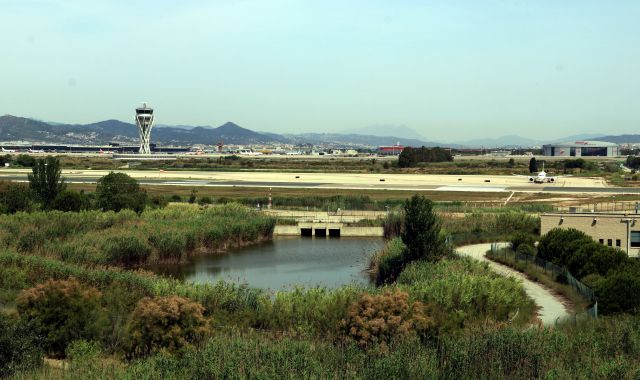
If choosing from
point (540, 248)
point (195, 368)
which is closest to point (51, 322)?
point (195, 368)

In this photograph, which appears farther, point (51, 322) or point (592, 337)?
point (51, 322)

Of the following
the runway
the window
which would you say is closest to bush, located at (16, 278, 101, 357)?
the window

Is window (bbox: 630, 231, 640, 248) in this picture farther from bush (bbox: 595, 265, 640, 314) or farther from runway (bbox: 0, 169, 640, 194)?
runway (bbox: 0, 169, 640, 194)

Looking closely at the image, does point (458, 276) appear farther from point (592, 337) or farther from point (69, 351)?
point (69, 351)

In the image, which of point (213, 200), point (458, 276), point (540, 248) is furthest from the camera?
point (213, 200)

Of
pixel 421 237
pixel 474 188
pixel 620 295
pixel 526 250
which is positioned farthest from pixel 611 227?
pixel 474 188

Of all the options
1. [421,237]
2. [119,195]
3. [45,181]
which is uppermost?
[45,181]

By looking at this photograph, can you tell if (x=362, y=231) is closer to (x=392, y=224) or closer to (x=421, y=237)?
(x=392, y=224)
